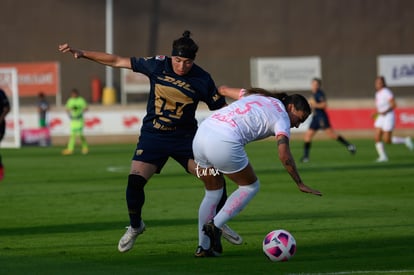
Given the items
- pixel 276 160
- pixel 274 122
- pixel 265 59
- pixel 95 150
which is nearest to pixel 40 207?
pixel 274 122

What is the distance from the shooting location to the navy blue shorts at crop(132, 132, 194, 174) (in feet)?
37.2

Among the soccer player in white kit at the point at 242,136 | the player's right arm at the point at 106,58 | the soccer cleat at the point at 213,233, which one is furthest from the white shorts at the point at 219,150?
the player's right arm at the point at 106,58

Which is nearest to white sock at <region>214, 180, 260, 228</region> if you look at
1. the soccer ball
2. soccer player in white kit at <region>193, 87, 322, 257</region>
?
soccer player in white kit at <region>193, 87, 322, 257</region>

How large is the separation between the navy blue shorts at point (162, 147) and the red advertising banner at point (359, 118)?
31.5m

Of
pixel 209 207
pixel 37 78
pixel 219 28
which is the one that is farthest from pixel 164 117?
pixel 219 28

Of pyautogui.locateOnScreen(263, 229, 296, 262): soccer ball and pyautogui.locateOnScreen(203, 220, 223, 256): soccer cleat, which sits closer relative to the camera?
pyautogui.locateOnScreen(263, 229, 296, 262): soccer ball

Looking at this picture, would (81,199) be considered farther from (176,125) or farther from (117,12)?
(117,12)

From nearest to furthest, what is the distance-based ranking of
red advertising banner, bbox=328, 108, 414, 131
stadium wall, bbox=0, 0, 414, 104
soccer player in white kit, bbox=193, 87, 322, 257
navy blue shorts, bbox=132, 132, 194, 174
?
soccer player in white kit, bbox=193, 87, 322, 257, navy blue shorts, bbox=132, 132, 194, 174, red advertising banner, bbox=328, 108, 414, 131, stadium wall, bbox=0, 0, 414, 104

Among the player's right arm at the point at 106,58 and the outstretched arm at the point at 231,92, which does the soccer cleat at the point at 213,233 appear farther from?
the player's right arm at the point at 106,58

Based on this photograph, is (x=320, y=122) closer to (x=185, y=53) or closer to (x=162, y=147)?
(x=162, y=147)

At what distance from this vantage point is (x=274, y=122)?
1022 cm

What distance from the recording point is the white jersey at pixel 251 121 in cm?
1022

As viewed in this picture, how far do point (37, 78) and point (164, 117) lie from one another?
3797 centimetres

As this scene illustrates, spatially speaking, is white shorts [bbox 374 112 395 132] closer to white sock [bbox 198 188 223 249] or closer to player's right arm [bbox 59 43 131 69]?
player's right arm [bbox 59 43 131 69]
